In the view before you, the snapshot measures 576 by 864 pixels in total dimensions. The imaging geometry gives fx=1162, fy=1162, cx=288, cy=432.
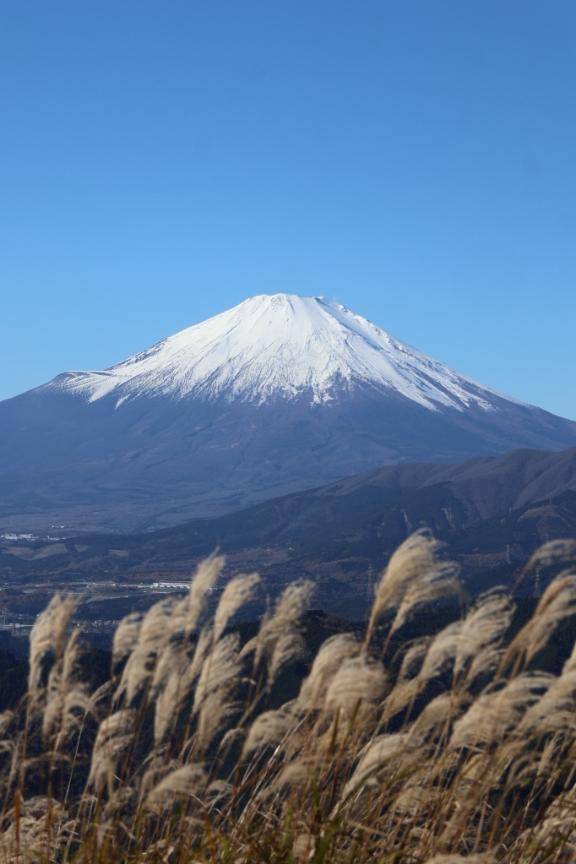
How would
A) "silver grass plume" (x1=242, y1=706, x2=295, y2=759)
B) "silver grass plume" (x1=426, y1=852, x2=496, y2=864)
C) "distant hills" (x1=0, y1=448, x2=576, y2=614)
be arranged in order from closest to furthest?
"silver grass plume" (x1=426, y1=852, x2=496, y2=864), "silver grass plume" (x1=242, y1=706, x2=295, y2=759), "distant hills" (x1=0, y1=448, x2=576, y2=614)

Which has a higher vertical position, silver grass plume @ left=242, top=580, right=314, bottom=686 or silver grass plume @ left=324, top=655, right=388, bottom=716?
silver grass plume @ left=242, top=580, right=314, bottom=686

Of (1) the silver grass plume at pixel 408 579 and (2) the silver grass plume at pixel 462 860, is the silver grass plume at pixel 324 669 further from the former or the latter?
(2) the silver grass plume at pixel 462 860

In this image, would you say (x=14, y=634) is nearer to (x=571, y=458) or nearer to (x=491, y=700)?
(x=491, y=700)

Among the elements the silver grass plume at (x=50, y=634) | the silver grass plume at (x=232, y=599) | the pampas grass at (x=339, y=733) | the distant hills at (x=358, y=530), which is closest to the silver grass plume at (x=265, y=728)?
the pampas grass at (x=339, y=733)

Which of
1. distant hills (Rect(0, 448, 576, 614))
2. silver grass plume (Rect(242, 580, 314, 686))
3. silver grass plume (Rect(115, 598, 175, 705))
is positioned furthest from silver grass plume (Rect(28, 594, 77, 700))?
distant hills (Rect(0, 448, 576, 614))

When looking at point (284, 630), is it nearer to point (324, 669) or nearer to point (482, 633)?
point (324, 669)

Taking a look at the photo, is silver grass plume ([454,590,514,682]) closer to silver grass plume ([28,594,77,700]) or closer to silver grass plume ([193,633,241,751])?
silver grass plume ([193,633,241,751])

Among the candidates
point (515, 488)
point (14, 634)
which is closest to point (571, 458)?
point (515, 488)
